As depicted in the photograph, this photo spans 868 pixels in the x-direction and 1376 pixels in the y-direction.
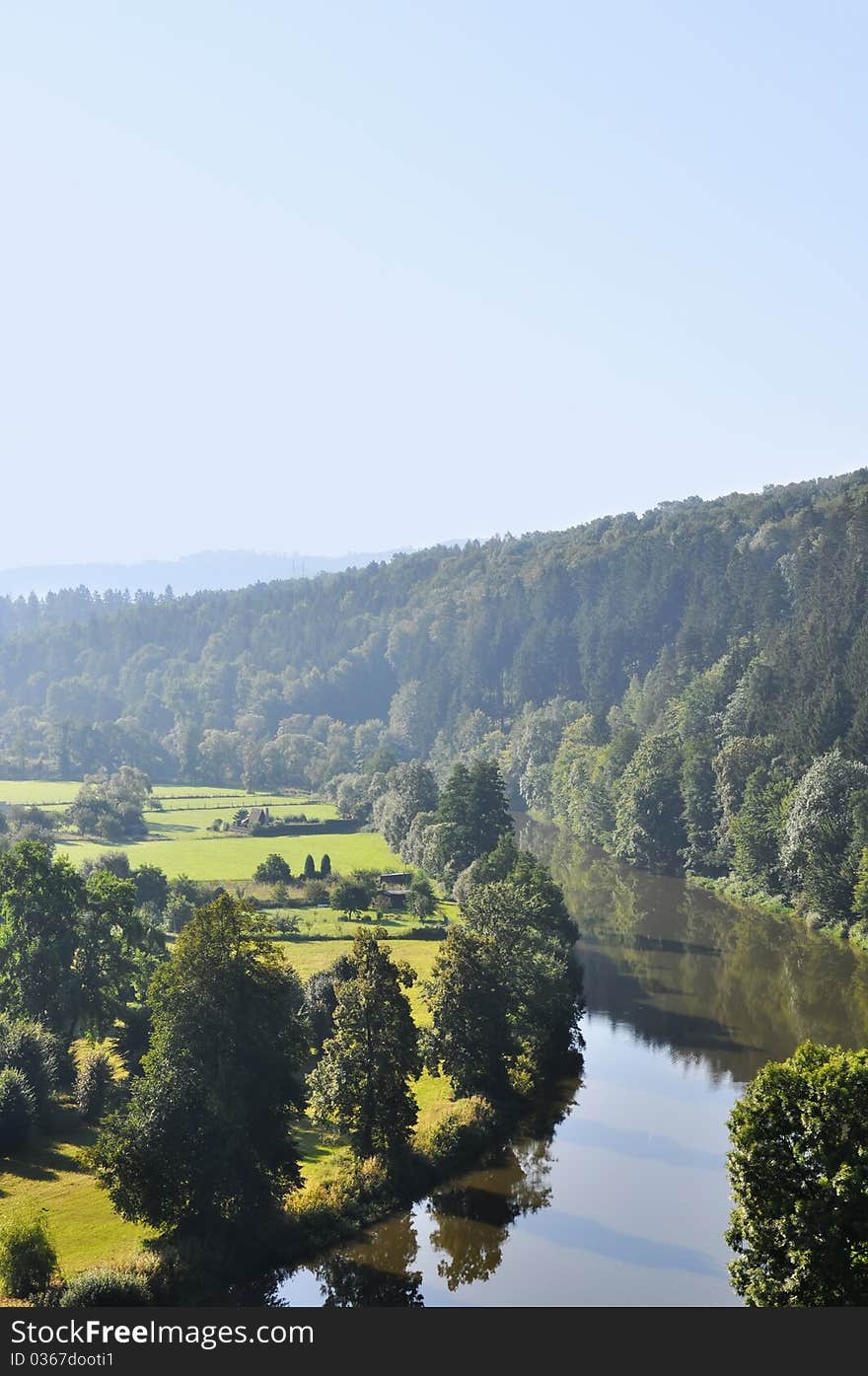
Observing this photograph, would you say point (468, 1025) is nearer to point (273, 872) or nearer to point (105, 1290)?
point (105, 1290)

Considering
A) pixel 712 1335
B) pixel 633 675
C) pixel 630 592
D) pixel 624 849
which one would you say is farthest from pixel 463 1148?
pixel 630 592

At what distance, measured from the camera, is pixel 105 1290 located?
32.1 m

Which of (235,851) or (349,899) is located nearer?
(349,899)

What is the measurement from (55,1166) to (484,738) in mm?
149798

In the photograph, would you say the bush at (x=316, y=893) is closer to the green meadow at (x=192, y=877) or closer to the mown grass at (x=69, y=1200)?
the green meadow at (x=192, y=877)

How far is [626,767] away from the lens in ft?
426

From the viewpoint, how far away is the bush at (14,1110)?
43.3 m

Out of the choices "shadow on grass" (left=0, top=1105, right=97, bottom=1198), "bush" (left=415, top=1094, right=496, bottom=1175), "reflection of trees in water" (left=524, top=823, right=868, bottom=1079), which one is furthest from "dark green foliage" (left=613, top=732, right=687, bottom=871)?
"shadow on grass" (left=0, top=1105, right=97, bottom=1198)

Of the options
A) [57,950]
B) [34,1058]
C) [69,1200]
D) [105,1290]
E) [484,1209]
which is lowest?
[484,1209]

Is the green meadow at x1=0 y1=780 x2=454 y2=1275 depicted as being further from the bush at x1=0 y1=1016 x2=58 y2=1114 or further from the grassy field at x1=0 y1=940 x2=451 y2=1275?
the bush at x1=0 y1=1016 x2=58 y2=1114

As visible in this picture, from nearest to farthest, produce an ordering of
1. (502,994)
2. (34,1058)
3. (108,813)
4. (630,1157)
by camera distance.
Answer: (34,1058), (630,1157), (502,994), (108,813)

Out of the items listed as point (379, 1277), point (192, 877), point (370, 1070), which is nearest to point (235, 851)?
point (192, 877)

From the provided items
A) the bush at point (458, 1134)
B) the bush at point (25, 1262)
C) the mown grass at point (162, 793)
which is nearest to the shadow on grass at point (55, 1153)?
the bush at point (25, 1262)

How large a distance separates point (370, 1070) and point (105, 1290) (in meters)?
12.1
